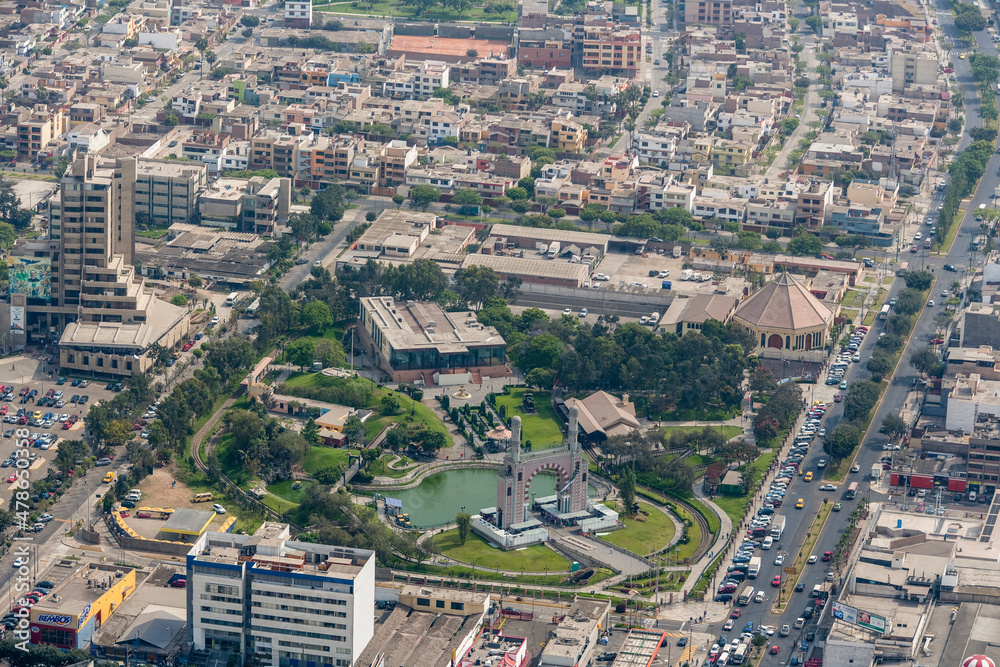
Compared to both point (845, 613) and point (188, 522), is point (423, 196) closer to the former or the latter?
point (188, 522)

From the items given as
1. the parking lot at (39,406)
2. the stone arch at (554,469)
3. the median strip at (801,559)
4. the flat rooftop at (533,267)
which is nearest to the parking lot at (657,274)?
the flat rooftop at (533,267)

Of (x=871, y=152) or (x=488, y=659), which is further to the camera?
(x=871, y=152)

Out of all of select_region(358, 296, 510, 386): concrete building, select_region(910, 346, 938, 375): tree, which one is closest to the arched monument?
select_region(358, 296, 510, 386): concrete building

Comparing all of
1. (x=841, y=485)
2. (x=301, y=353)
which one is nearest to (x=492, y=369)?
(x=301, y=353)

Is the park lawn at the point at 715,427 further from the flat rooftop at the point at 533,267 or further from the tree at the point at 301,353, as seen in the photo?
the flat rooftop at the point at 533,267

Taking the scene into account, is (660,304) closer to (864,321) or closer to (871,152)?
(864,321)

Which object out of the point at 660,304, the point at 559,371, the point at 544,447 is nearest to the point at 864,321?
the point at 660,304
